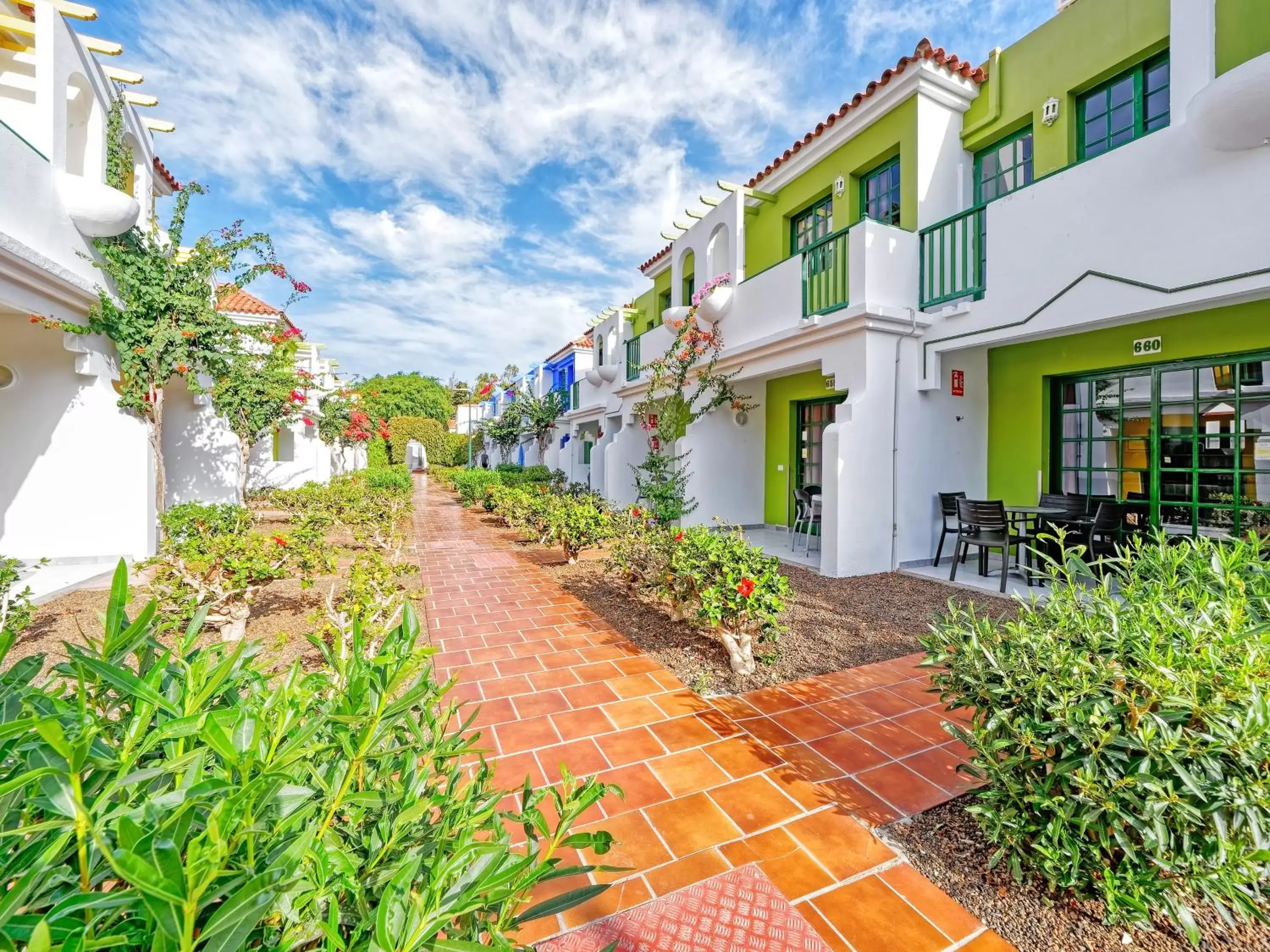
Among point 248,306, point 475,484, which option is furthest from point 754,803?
point 248,306

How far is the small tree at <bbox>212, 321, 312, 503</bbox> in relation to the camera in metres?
10.6

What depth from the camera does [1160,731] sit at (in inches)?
73.7

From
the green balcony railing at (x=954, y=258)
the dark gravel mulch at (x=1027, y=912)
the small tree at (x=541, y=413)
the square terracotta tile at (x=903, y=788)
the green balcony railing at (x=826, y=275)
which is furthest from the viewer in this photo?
the small tree at (x=541, y=413)

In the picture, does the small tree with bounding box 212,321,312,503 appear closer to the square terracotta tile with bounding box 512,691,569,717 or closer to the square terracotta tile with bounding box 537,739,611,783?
the square terracotta tile with bounding box 512,691,569,717

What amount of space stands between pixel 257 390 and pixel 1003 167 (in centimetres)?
1364

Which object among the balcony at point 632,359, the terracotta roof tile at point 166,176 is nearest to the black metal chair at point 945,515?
the balcony at point 632,359

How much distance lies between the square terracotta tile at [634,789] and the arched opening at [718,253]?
407 inches

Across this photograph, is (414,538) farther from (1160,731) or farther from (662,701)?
(1160,731)

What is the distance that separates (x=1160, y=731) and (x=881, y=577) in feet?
20.4

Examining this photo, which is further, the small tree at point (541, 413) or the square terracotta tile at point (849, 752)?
the small tree at point (541, 413)

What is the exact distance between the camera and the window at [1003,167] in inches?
324

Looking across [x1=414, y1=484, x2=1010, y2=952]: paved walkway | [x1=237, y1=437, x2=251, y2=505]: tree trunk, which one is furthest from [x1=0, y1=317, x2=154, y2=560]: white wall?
[x1=414, y1=484, x2=1010, y2=952]: paved walkway

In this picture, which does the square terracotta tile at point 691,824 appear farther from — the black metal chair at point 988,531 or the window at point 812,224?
the window at point 812,224

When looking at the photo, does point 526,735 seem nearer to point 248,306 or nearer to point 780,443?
point 780,443
